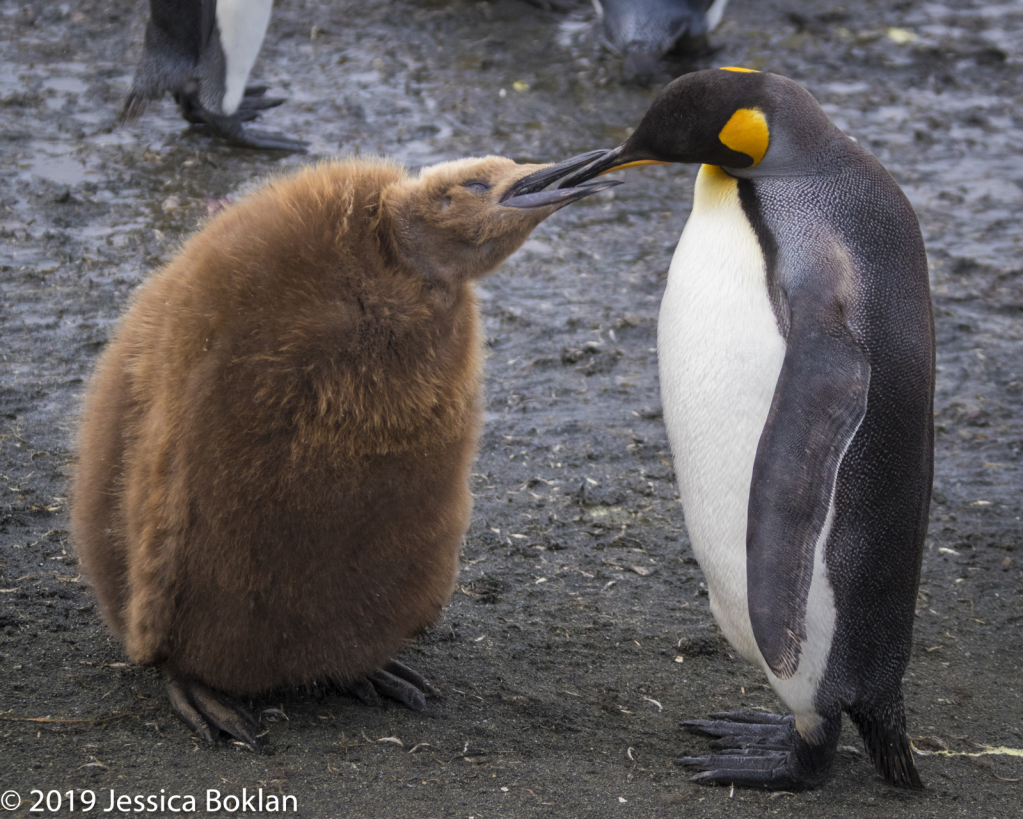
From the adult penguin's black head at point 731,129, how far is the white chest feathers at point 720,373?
0.12m

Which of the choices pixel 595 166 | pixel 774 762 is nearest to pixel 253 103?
pixel 595 166

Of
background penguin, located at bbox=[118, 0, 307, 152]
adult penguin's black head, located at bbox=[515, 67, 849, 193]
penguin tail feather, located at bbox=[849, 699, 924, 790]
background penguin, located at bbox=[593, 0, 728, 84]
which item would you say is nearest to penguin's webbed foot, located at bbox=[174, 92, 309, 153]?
background penguin, located at bbox=[118, 0, 307, 152]

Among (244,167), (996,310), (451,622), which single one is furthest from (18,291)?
(996,310)

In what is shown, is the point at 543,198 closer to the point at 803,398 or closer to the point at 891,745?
the point at 803,398

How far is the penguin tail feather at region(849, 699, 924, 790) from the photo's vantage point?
230 cm

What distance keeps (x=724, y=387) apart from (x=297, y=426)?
93 cm

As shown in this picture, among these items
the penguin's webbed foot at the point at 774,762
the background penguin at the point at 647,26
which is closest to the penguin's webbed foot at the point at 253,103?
the background penguin at the point at 647,26

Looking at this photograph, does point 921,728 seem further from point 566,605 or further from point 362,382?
point 362,382

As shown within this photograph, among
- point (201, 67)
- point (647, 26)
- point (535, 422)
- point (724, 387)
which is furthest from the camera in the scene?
point (647, 26)

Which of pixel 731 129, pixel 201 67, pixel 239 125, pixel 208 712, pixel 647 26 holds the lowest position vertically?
pixel 208 712

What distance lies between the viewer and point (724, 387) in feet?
7.63

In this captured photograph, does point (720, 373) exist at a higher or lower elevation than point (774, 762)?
higher

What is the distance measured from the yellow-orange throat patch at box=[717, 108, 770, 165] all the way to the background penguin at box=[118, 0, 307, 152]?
3.97m

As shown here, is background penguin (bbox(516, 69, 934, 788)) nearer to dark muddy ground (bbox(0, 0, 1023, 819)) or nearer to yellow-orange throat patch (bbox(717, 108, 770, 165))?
yellow-orange throat patch (bbox(717, 108, 770, 165))
